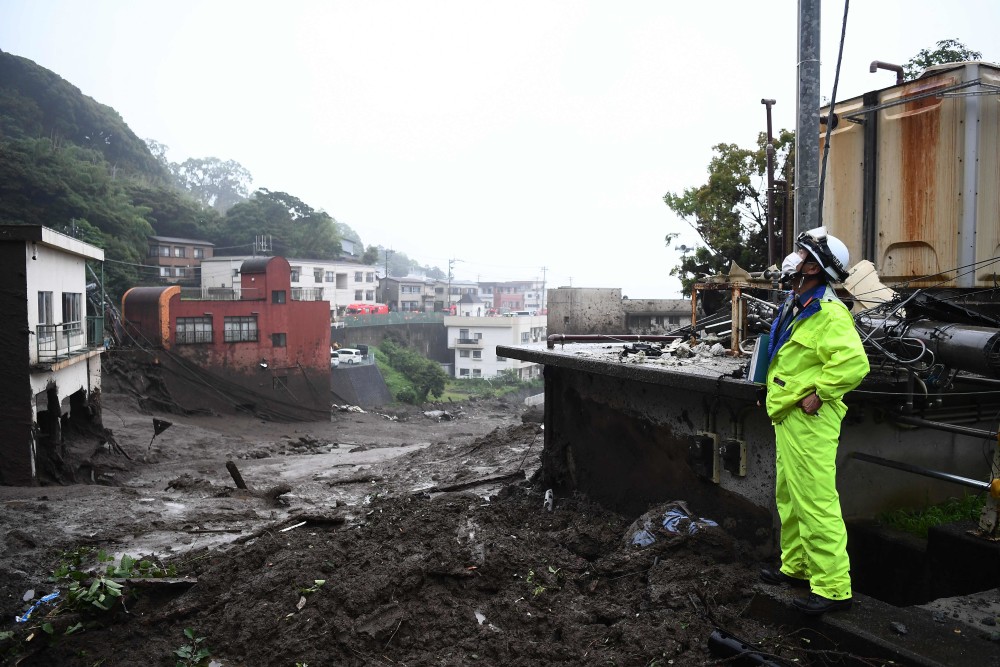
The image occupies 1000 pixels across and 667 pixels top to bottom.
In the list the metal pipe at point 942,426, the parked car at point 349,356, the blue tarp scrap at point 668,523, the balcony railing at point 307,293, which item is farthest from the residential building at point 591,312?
the balcony railing at point 307,293

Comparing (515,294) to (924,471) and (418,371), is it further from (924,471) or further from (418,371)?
(924,471)

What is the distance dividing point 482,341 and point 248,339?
28.0 metres

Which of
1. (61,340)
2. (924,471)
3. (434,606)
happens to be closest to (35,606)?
(434,606)

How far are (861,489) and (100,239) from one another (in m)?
45.3

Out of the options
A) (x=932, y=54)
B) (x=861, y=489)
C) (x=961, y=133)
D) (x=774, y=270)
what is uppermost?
A: (x=932, y=54)

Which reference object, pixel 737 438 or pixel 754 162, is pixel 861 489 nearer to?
pixel 737 438

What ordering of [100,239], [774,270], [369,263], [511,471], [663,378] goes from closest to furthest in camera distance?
[663,378] → [774,270] → [511,471] → [100,239] → [369,263]

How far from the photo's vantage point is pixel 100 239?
42.3m

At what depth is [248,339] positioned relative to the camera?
35375 mm

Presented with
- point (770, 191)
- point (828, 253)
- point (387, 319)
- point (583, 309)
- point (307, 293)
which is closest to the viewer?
point (828, 253)

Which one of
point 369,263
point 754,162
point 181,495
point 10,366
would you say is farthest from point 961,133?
point 369,263

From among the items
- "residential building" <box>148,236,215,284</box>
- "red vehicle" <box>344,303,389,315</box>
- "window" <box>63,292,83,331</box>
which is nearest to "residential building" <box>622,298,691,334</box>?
"window" <box>63,292,83,331</box>

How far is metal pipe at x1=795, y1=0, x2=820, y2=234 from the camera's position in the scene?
682 cm

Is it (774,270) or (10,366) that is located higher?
(774,270)
